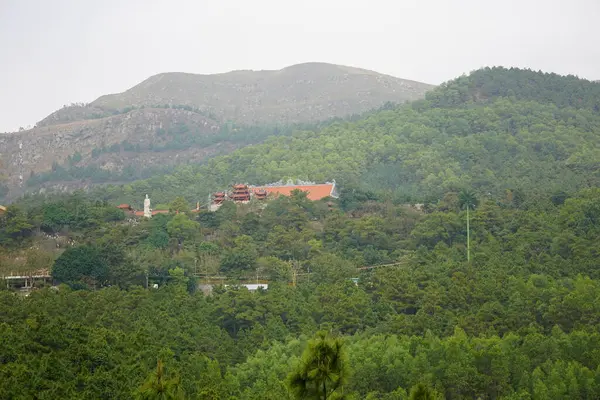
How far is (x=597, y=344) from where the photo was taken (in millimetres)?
34812

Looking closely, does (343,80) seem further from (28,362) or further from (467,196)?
(28,362)

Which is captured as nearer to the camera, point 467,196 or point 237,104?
point 467,196

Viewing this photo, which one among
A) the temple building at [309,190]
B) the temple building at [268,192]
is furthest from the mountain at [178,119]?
the temple building at [268,192]

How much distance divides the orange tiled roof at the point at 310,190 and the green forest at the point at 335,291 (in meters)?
1.78

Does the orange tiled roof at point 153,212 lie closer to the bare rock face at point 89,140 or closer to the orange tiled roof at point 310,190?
the orange tiled roof at point 310,190

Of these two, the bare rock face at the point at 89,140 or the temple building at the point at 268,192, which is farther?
the bare rock face at the point at 89,140

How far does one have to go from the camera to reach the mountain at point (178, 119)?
116 m

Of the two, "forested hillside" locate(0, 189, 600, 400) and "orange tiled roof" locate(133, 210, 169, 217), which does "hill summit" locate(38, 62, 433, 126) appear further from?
"forested hillside" locate(0, 189, 600, 400)

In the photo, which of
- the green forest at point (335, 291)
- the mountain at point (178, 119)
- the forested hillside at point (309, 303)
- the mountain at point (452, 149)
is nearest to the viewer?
the green forest at point (335, 291)

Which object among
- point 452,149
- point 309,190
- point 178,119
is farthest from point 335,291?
point 178,119

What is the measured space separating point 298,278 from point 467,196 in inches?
498

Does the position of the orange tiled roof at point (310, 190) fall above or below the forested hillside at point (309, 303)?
above

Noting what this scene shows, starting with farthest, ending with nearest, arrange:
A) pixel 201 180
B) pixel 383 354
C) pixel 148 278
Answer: pixel 201 180
pixel 148 278
pixel 383 354

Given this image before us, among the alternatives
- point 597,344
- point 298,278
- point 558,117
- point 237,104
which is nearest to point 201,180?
point 558,117
